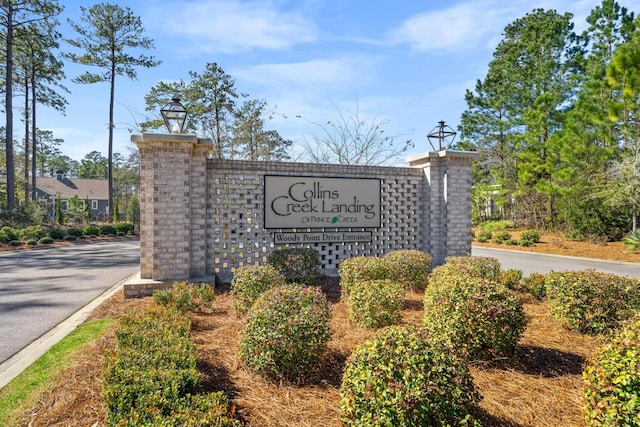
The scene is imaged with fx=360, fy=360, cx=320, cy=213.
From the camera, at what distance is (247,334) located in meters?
3.08

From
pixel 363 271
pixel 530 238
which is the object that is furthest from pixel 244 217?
pixel 530 238

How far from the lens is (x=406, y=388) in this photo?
1961 mm

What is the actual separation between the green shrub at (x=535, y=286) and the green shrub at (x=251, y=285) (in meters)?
4.16

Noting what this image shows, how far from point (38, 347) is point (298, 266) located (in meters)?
3.52

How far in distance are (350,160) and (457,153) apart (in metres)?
6.10

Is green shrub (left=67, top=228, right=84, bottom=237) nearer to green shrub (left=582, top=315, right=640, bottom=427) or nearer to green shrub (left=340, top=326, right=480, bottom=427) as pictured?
green shrub (left=340, top=326, right=480, bottom=427)

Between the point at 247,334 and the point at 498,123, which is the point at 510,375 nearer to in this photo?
the point at 247,334

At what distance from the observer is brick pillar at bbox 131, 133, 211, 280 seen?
621 centimetres

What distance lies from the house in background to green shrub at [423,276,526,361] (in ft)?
143

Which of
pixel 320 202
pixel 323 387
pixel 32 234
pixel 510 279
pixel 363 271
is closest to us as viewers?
pixel 323 387

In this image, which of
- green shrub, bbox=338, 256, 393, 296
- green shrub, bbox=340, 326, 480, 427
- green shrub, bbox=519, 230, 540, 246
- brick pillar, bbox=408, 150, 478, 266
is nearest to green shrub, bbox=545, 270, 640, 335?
green shrub, bbox=338, 256, 393, 296

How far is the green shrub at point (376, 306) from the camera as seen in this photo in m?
3.98

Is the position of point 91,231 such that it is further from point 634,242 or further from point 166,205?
point 634,242

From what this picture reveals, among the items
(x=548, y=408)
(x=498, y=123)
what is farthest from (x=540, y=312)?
(x=498, y=123)
